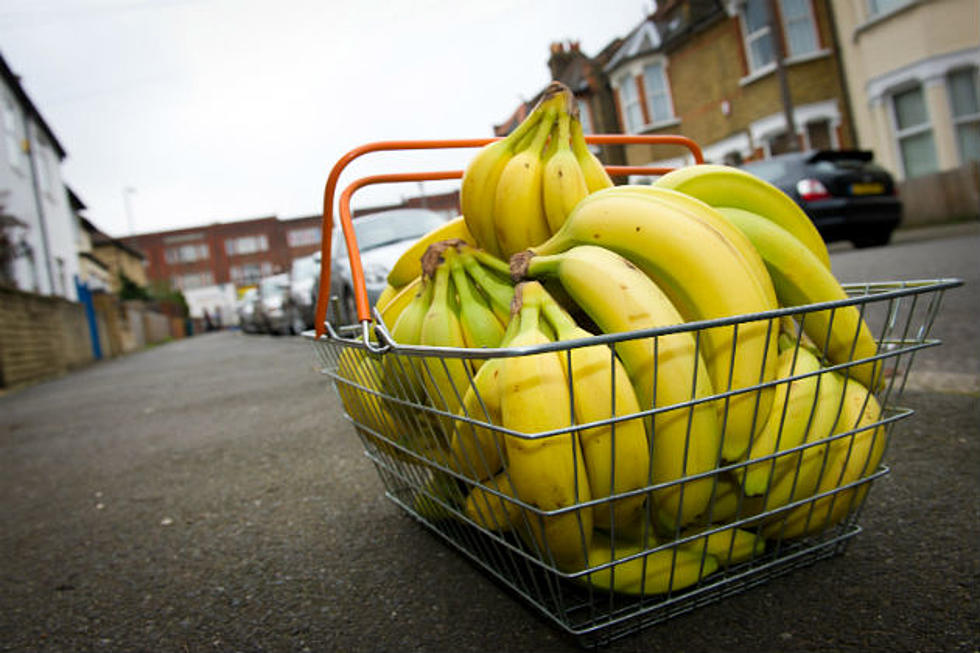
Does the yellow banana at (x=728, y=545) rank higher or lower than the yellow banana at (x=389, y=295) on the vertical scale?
lower

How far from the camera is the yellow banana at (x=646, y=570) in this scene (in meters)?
0.99

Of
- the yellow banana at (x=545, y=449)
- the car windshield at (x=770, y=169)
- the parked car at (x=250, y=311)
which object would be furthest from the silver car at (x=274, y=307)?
the yellow banana at (x=545, y=449)

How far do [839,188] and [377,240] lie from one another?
5.54 meters

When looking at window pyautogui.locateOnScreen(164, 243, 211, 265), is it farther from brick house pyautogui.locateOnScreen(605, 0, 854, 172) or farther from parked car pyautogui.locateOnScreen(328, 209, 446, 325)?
parked car pyautogui.locateOnScreen(328, 209, 446, 325)

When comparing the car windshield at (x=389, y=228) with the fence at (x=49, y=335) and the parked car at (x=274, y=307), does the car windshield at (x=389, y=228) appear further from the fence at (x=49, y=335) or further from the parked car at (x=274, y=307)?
the parked car at (x=274, y=307)

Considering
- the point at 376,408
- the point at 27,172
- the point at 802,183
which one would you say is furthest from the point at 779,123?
the point at 27,172

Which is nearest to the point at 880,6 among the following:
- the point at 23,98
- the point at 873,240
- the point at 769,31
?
the point at 769,31

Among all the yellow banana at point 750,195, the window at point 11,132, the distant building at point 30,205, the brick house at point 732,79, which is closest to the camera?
the yellow banana at point 750,195

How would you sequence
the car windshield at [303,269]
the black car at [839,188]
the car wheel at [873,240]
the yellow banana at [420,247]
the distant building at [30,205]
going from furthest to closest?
the distant building at [30,205] < the car windshield at [303,269] < the car wheel at [873,240] < the black car at [839,188] < the yellow banana at [420,247]

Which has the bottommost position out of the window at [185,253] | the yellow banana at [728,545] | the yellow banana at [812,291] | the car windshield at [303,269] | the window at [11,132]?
the yellow banana at [728,545]

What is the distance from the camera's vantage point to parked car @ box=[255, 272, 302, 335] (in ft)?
46.4

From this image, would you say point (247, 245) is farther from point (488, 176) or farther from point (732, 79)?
point (488, 176)

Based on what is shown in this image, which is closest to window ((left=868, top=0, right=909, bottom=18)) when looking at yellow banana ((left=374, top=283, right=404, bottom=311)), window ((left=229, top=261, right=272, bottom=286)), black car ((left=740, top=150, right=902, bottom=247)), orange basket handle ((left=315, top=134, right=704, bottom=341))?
black car ((left=740, top=150, right=902, bottom=247))

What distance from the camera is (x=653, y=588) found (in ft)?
3.28
